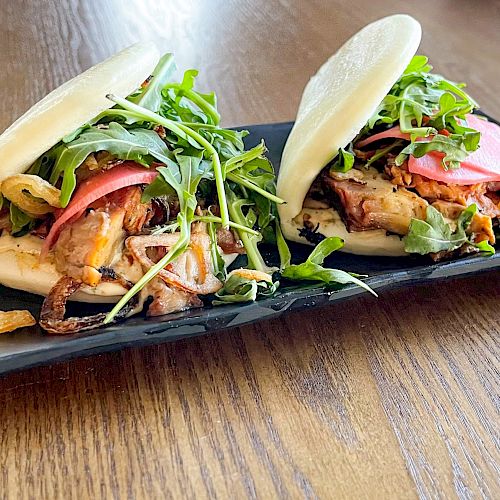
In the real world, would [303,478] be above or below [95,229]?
below

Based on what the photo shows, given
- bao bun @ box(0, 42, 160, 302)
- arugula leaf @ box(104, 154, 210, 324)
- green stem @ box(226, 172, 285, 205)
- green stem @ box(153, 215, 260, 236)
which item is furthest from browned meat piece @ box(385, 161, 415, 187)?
bao bun @ box(0, 42, 160, 302)

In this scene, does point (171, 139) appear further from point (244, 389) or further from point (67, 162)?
point (244, 389)

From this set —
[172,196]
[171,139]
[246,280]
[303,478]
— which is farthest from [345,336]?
[171,139]

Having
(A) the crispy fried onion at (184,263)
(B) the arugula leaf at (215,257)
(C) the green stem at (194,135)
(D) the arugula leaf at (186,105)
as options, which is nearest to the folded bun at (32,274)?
(A) the crispy fried onion at (184,263)

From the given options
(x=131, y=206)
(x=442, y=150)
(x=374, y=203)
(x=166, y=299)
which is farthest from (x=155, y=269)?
A: (x=442, y=150)

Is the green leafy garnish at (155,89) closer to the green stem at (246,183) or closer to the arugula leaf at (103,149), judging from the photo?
the arugula leaf at (103,149)

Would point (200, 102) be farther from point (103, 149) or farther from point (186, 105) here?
point (103, 149)

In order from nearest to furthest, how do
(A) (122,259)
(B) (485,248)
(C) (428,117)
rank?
(A) (122,259) < (B) (485,248) < (C) (428,117)
